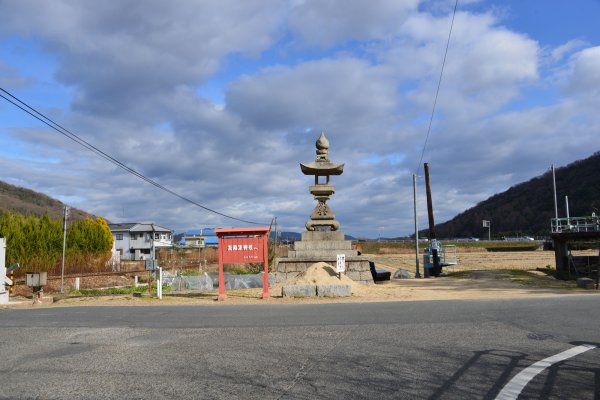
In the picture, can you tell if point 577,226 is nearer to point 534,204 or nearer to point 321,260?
point 321,260

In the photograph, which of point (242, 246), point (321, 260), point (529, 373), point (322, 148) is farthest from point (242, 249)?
point (529, 373)

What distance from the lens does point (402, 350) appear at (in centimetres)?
727

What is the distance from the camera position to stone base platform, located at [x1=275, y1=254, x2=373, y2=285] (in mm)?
22000

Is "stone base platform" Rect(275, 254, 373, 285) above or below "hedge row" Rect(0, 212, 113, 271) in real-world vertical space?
below

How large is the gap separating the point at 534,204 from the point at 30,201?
416 feet

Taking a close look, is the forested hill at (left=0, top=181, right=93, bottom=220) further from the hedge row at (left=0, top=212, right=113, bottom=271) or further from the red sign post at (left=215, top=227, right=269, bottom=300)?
the red sign post at (left=215, top=227, right=269, bottom=300)

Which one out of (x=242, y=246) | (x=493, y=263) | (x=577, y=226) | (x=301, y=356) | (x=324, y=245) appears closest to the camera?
(x=301, y=356)

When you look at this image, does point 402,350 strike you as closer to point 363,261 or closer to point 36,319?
point 36,319

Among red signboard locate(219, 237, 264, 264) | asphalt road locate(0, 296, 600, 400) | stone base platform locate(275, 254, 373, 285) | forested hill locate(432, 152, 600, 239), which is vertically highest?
forested hill locate(432, 152, 600, 239)

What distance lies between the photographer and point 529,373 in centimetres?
603

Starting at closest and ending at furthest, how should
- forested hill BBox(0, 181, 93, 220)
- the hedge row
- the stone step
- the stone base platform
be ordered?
1. the stone base platform
2. the stone step
3. the hedge row
4. forested hill BBox(0, 181, 93, 220)

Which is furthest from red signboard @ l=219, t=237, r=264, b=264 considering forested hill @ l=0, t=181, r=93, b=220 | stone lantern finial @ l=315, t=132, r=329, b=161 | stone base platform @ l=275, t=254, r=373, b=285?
forested hill @ l=0, t=181, r=93, b=220

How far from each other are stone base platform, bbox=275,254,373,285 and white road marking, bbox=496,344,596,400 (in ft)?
47.5

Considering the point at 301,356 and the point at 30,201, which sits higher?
the point at 30,201
